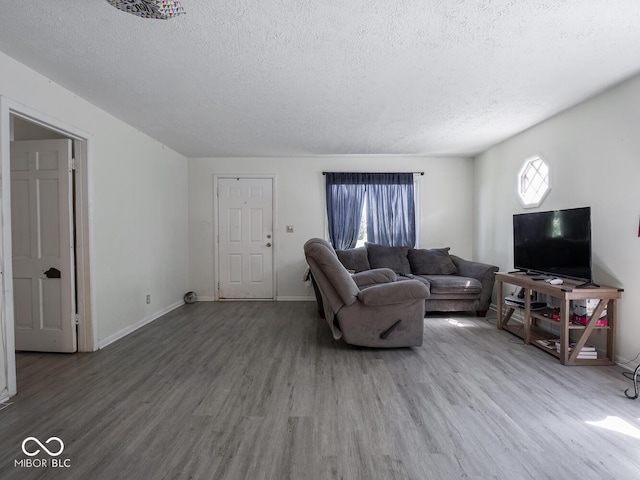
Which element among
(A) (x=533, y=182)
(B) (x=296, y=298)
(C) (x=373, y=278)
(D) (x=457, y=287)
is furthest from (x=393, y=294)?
(B) (x=296, y=298)

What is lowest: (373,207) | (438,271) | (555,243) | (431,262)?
(438,271)

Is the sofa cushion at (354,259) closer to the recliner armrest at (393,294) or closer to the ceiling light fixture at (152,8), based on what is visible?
the recliner armrest at (393,294)

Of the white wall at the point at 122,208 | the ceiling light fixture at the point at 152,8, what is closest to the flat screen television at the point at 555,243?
the ceiling light fixture at the point at 152,8

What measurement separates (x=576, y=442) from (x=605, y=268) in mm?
1794

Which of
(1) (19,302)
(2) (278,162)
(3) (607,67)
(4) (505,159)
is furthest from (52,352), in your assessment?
(4) (505,159)

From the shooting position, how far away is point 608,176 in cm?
270

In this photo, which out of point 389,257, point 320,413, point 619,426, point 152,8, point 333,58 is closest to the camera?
point 152,8

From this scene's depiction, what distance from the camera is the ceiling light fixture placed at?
1.53m

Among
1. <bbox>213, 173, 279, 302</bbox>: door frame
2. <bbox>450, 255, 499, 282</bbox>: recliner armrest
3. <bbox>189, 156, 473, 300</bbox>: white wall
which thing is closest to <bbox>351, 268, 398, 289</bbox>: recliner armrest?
<bbox>450, 255, 499, 282</bbox>: recliner armrest

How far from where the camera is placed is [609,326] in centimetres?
258

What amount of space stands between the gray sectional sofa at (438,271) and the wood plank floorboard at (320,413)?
1004 millimetres

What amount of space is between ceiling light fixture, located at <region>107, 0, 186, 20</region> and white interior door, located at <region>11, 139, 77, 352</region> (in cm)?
185

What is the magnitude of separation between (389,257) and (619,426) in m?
3.17

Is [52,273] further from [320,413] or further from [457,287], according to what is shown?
[457,287]
